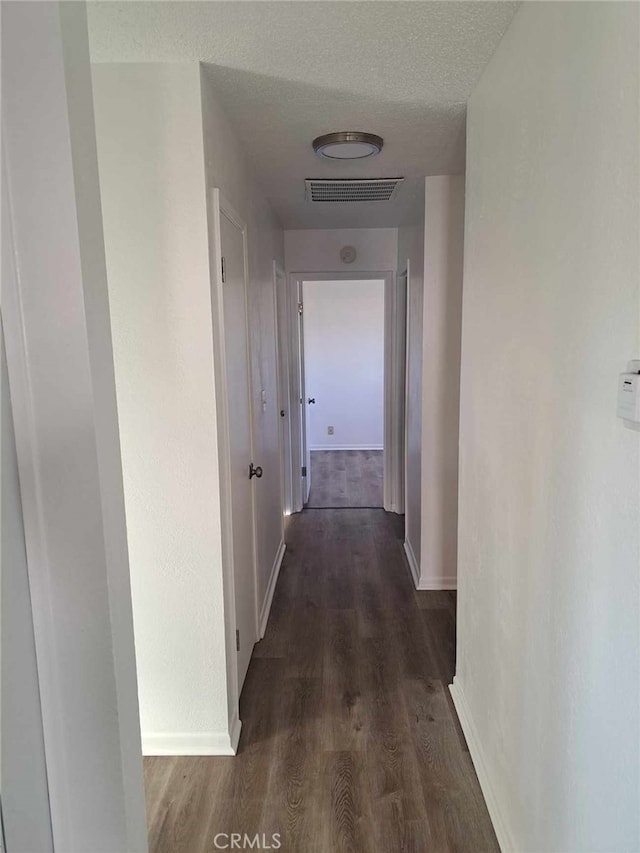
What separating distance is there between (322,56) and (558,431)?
1266 millimetres

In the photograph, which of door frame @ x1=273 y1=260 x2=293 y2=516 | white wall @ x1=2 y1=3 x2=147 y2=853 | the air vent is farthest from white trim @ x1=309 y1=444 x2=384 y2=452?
white wall @ x1=2 y1=3 x2=147 y2=853

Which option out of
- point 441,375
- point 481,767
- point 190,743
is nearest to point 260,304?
point 441,375

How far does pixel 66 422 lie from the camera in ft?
2.99

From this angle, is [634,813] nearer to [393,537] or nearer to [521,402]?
[521,402]

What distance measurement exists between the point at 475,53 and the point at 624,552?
148cm

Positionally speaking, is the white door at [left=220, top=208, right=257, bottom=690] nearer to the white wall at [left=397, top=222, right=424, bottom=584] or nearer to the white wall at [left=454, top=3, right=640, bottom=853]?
the white wall at [left=454, top=3, right=640, bottom=853]

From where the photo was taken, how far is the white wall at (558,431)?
0.93m

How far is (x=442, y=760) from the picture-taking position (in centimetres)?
198

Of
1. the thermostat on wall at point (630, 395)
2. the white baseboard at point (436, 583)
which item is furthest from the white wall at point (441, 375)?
the thermostat on wall at point (630, 395)

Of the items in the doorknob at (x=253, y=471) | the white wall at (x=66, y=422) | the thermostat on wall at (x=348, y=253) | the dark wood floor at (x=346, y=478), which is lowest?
the dark wood floor at (x=346, y=478)

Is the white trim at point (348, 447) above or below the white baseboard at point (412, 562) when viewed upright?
above

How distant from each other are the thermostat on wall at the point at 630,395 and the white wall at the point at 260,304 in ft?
4.70

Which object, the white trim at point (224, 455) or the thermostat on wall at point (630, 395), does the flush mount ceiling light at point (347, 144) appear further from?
the thermostat on wall at point (630, 395)

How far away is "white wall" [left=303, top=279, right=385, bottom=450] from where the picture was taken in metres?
6.98
